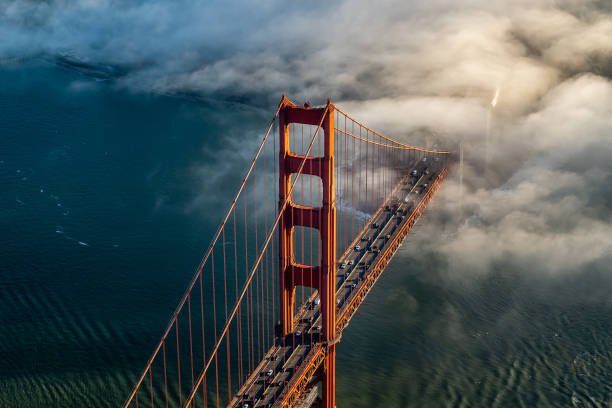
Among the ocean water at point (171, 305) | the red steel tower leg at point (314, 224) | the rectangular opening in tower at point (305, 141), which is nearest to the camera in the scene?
the red steel tower leg at point (314, 224)

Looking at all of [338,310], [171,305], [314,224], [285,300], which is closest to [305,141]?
[171,305]

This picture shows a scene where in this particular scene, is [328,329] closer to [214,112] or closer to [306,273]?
[306,273]

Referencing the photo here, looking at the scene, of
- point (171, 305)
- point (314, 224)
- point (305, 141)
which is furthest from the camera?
point (305, 141)

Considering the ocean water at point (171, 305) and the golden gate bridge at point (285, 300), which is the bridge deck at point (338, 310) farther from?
the ocean water at point (171, 305)

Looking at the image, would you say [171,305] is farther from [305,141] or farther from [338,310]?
[305,141]

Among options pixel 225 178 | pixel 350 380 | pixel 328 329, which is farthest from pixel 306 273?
pixel 225 178

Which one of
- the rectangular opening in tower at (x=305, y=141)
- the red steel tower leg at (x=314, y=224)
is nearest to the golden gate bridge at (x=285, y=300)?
the red steel tower leg at (x=314, y=224)

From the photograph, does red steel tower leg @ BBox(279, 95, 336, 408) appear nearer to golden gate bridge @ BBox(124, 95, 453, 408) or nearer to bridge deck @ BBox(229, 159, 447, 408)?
golden gate bridge @ BBox(124, 95, 453, 408)

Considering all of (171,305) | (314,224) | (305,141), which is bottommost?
(171,305)
